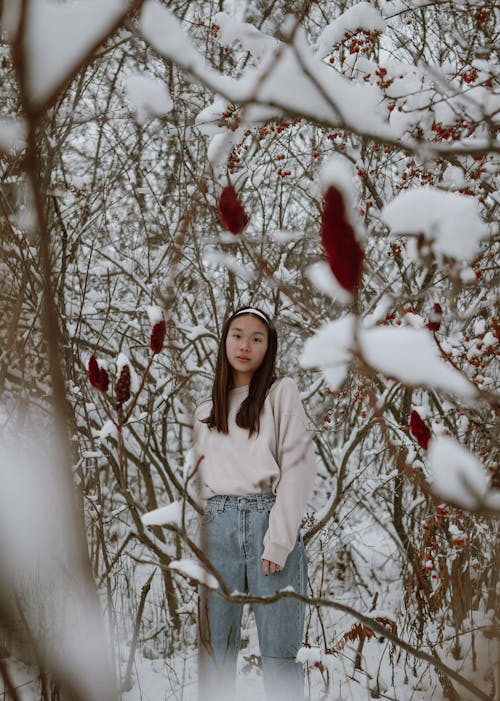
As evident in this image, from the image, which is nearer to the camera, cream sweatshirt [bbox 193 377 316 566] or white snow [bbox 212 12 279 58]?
cream sweatshirt [bbox 193 377 316 566]

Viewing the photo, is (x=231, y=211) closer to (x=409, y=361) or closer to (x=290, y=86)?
(x=290, y=86)

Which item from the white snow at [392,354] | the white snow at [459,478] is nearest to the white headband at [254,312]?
the white snow at [392,354]

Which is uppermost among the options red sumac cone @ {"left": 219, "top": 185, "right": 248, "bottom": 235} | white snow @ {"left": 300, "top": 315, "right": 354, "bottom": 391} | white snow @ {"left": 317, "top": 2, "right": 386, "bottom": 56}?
white snow @ {"left": 317, "top": 2, "right": 386, "bottom": 56}

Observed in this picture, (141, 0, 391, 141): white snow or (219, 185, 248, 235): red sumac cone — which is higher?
(141, 0, 391, 141): white snow

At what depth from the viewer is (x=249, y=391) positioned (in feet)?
7.50

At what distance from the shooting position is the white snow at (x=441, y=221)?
505 mm

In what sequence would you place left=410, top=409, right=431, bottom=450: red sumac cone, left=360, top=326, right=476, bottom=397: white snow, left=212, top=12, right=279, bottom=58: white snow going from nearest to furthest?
1. left=360, top=326, right=476, bottom=397: white snow
2. left=410, top=409, right=431, bottom=450: red sumac cone
3. left=212, top=12, right=279, bottom=58: white snow

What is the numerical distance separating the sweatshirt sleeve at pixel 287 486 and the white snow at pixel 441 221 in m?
1.44

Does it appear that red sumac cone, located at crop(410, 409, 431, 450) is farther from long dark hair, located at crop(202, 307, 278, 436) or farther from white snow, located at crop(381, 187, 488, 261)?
long dark hair, located at crop(202, 307, 278, 436)

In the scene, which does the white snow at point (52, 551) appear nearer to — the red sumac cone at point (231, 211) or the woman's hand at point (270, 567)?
the red sumac cone at point (231, 211)

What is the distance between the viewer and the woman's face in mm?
2277

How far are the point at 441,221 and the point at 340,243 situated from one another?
0.14 meters

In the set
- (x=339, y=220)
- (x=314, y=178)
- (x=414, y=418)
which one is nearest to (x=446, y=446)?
(x=339, y=220)

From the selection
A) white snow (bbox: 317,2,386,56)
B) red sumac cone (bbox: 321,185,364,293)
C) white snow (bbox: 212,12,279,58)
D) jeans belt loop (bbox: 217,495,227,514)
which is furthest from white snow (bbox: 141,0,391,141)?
white snow (bbox: 212,12,279,58)
